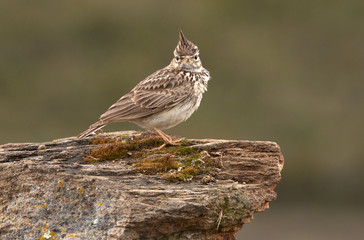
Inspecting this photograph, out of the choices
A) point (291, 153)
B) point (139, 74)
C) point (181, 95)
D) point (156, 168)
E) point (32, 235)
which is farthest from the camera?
point (139, 74)

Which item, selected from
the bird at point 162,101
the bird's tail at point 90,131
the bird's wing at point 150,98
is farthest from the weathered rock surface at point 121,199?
the bird's wing at point 150,98

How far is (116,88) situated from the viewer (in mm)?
33250

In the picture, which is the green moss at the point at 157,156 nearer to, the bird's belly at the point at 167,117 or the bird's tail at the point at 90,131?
the bird's tail at the point at 90,131

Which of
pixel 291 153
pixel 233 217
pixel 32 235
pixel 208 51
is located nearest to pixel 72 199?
pixel 32 235

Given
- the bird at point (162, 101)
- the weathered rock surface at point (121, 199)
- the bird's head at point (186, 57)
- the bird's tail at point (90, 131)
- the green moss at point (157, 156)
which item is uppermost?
the bird's head at point (186, 57)

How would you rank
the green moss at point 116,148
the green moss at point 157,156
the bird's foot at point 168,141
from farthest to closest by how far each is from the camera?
the bird's foot at point 168,141 < the green moss at point 116,148 < the green moss at point 157,156

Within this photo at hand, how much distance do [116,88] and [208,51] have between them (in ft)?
16.4

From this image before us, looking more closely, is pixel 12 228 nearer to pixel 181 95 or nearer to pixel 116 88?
pixel 181 95

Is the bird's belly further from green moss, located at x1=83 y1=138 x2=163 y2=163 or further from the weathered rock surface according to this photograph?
the weathered rock surface

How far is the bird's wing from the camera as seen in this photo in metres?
12.7

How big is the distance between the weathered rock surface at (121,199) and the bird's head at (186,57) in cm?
322

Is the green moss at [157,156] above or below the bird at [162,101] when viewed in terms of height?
below

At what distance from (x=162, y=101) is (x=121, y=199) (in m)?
3.69

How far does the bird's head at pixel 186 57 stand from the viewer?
45.3 ft
